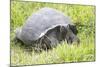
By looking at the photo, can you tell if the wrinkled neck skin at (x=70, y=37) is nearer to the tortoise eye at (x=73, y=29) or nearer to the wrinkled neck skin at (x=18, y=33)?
the tortoise eye at (x=73, y=29)

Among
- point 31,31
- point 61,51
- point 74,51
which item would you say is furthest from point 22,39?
point 74,51

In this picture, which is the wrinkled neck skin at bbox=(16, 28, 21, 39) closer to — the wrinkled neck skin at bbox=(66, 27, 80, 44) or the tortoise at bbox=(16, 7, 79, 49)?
the tortoise at bbox=(16, 7, 79, 49)

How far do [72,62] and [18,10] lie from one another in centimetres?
98

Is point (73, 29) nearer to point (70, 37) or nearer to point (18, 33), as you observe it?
point (70, 37)

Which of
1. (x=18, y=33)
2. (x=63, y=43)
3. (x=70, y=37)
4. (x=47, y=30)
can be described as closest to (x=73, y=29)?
(x=70, y=37)

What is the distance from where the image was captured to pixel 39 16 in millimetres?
2561

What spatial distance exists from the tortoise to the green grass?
6cm

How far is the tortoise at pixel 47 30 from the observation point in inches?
98.3

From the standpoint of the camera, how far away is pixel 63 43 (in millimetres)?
2656

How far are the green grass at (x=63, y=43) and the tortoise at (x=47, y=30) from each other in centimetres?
6

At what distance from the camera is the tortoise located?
2.50 metres

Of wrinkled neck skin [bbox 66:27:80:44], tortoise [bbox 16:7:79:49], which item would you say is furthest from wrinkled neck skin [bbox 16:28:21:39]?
wrinkled neck skin [bbox 66:27:80:44]

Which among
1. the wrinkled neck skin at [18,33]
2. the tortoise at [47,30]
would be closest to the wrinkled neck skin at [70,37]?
the tortoise at [47,30]
